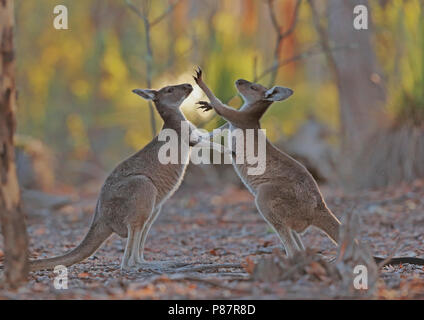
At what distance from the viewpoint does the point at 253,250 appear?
5.96 m

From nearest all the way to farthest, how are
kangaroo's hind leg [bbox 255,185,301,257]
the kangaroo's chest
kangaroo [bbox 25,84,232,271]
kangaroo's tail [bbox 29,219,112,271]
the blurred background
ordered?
kangaroo's tail [bbox 29,219,112,271]
kangaroo's hind leg [bbox 255,185,301,257]
kangaroo [bbox 25,84,232,271]
the kangaroo's chest
the blurred background

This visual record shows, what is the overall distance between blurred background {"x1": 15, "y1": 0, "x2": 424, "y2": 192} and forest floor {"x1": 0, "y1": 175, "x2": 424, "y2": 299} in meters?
0.90

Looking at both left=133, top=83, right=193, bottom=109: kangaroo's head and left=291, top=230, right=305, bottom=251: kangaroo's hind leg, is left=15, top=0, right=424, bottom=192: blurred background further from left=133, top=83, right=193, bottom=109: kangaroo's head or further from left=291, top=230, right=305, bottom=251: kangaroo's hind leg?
left=291, top=230, right=305, bottom=251: kangaroo's hind leg

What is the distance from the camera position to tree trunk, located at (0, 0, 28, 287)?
3465mm

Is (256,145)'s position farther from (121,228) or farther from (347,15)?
(347,15)

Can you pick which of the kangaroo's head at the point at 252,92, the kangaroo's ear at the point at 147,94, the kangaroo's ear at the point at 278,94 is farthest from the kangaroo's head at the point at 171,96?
the kangaroo's ear at the point at 278,94

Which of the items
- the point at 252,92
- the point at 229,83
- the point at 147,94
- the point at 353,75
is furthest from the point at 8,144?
the point at 353,75

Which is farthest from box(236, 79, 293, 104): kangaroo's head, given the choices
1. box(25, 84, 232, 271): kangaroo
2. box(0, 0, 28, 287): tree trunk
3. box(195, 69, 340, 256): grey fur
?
box(0, 0, 28, 287): tree trunk

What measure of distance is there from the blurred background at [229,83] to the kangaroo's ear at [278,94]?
1.62 metres

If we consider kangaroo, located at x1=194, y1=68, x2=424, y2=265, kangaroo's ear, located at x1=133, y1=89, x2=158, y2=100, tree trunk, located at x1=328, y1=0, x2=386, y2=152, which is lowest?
kangaroo, located at x1=194, y1=68, x2=424, y2=265

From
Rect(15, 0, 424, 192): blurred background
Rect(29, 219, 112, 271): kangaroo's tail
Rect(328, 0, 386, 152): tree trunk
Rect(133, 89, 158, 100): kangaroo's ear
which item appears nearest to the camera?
Rect(29, 219, 112, 271): kangaroo's tail
